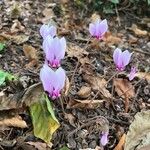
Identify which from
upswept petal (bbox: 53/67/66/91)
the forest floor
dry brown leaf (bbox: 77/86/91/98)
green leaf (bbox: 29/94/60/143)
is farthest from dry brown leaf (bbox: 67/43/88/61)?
upswept petal (bbox: 53/67/66/91)

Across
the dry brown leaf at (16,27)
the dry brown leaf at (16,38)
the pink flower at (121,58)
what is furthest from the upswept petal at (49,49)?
the dry brown leaf at (16,27)

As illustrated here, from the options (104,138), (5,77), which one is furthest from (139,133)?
(5,77)

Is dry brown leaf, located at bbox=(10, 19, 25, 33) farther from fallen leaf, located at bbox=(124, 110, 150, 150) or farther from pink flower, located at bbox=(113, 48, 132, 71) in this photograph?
fallen leaf, located at bbox=(124, 110, 150, 150)

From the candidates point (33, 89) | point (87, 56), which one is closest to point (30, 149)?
point (33, 89)

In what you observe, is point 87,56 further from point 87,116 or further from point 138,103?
point 87,116

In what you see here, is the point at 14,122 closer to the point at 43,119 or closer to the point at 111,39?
the point at 43,119

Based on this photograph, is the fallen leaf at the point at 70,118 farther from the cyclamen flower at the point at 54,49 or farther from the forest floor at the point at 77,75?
the cyclamen flower at the point at 54,49
